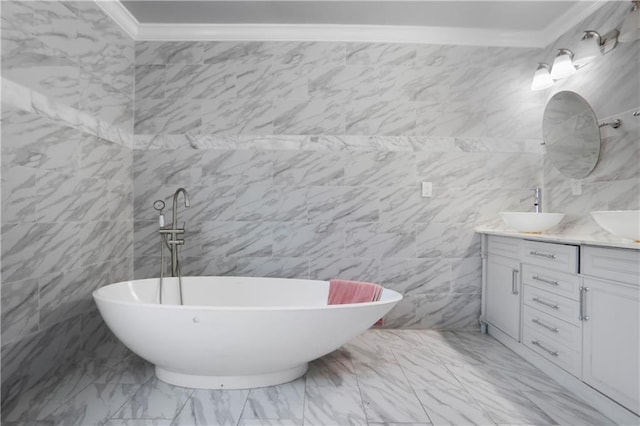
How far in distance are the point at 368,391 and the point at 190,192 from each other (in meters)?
2.11

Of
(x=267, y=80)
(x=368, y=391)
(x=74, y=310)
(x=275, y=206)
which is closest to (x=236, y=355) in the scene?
(x=368, y=391)

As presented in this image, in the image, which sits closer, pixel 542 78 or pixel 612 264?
pixel 612 264

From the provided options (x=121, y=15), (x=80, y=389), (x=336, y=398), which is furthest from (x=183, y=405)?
(x=121, y=15)

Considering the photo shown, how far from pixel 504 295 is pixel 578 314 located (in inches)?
34.0

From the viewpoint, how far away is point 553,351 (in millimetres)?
2350

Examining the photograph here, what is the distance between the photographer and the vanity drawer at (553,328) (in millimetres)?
2146

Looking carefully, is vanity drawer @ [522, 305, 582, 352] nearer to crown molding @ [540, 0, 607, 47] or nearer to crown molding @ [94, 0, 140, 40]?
crown molding @ [540, 0, 607, 47]

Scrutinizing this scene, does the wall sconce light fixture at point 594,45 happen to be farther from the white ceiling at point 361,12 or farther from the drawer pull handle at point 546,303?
the drawer pull handle at point 546,303

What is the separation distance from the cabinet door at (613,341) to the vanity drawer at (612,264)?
4 cm

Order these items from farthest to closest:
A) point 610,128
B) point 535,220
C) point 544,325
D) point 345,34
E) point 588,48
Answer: point 345,34
point 535,220
point 588,48
point 610,128
point 544,325

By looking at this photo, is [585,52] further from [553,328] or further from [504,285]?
[553,328]

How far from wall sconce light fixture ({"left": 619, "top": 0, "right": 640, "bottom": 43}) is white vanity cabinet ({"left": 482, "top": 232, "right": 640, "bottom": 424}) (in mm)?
1253

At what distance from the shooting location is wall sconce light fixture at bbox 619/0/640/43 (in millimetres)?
2297

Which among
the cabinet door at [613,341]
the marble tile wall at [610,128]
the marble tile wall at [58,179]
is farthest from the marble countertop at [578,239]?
the marble tile wall at [58,179]
